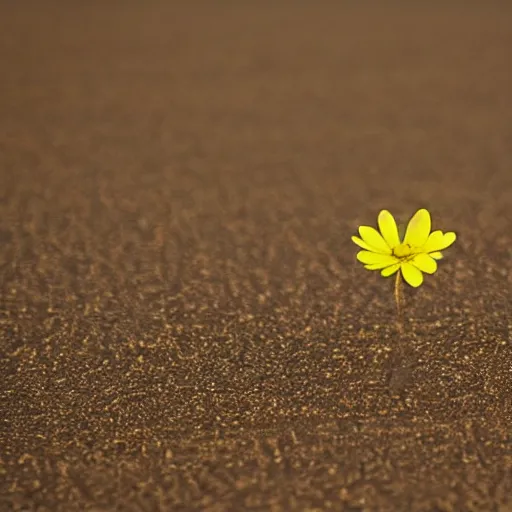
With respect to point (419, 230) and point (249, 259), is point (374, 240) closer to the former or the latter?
point (419, 230)

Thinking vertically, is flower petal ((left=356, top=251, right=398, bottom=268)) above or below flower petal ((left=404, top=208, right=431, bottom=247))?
below

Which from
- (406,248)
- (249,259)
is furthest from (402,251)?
(249,259)

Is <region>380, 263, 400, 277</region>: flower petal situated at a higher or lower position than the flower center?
lower

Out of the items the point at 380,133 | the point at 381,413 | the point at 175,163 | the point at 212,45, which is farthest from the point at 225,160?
the point at 381,413

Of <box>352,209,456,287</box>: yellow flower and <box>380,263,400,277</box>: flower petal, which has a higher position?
<box>352,209,456,287</box>: yellow flower

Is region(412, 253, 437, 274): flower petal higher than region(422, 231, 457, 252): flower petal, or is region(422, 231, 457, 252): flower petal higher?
region(422, 231, 457, 252): flower petal
